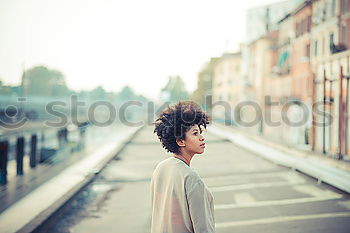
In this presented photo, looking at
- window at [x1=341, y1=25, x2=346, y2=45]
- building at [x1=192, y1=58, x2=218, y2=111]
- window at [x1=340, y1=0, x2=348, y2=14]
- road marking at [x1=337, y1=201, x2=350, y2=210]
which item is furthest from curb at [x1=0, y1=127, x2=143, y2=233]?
building at [x1=192, y1=58, x2=218, y2=111]

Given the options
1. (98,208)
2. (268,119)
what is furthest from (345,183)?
(268,119)

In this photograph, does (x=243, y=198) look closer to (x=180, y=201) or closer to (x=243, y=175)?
(x=243, y=175)

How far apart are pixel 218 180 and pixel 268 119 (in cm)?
2565

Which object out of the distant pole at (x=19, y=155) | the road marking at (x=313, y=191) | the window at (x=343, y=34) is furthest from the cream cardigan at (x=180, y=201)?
the window at (x=343, y=34)

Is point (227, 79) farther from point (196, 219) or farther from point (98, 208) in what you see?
point (196, 219)

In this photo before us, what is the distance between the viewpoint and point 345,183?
275 inches

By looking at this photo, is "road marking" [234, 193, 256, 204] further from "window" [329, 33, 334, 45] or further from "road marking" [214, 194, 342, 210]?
"window" [329, 33, 334, 45]

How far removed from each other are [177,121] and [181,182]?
50 centimetres

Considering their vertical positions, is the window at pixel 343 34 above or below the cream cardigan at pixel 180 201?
above

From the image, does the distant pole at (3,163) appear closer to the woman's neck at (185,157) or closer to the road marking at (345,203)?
the woman's neck at (185,157)

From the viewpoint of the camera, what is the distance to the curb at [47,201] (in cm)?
497

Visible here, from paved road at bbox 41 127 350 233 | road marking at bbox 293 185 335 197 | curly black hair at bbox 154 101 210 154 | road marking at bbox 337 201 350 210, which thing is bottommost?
paved road at bbox 41 127 350 233

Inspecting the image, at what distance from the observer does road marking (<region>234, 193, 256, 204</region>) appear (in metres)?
6.48

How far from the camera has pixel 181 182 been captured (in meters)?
2.04
